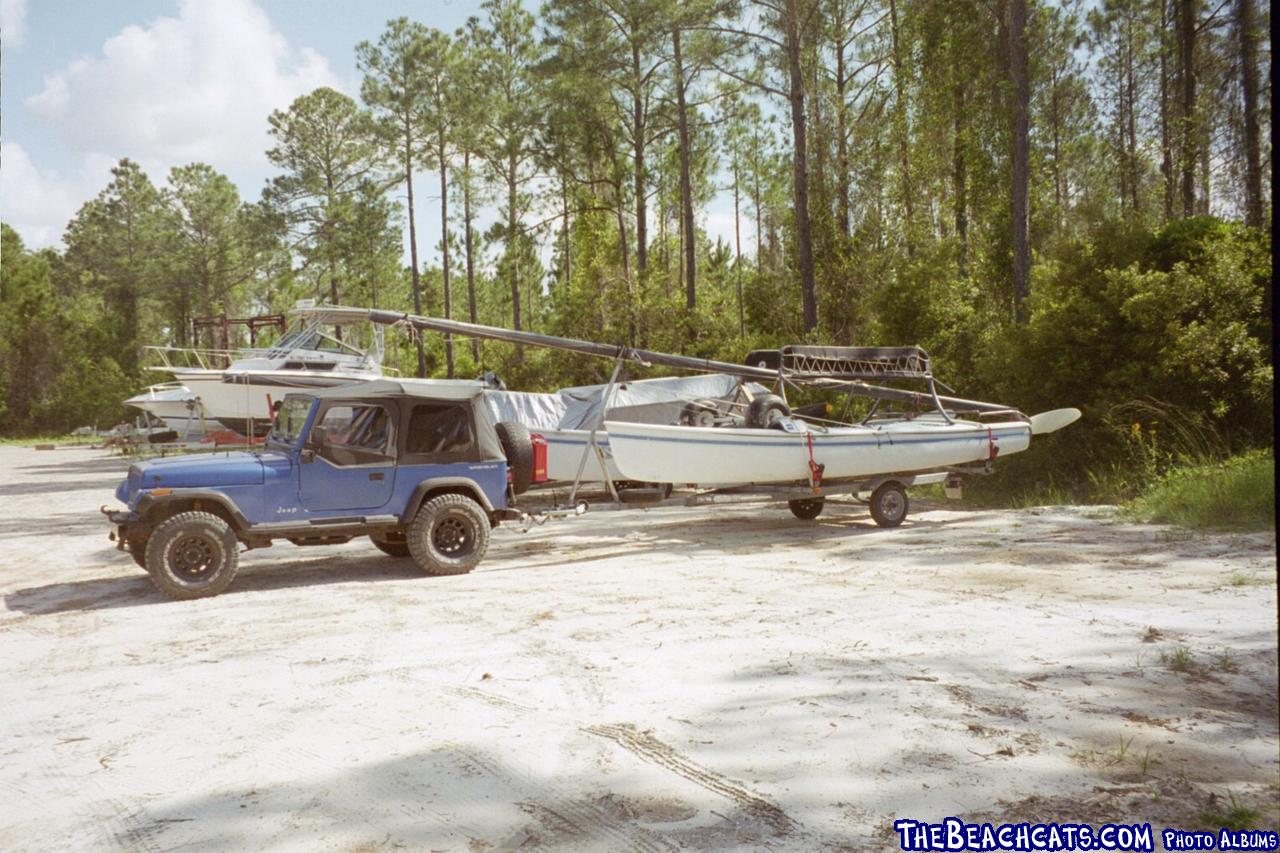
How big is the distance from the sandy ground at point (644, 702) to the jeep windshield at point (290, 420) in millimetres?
1386

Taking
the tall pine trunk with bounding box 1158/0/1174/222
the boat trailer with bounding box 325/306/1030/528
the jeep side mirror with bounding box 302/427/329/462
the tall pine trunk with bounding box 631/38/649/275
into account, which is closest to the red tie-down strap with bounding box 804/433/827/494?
the boat trailer with bounding box 325/306/1030/528

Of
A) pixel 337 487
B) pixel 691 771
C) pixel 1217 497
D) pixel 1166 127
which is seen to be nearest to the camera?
pixel 691 771

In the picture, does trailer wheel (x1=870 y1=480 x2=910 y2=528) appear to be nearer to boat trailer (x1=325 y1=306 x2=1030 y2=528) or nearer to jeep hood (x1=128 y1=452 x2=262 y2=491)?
boat trailer (x1=325 y1=306 x2=1030 y2=528)

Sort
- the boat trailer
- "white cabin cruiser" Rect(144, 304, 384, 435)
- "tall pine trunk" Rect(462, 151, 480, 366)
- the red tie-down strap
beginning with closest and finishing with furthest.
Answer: the boat trailer, the red tie-down strap, "white cabin cruiser" Rect(144, 304, 384, 435), "tall pine trunk" Rect(462, 151, 480, 366)

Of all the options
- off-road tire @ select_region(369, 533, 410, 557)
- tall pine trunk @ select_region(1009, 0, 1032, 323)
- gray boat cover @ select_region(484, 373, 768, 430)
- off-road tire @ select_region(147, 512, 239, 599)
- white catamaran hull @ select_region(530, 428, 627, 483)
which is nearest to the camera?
off-road tire @ select_region(147, 512, 239, 599)

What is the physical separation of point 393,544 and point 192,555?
2358 millimetres

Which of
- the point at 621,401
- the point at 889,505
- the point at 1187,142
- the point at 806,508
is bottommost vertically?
the point at 806,508

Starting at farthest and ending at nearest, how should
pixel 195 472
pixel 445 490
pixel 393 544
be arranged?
pixel 393 544 < pixel 445 490 < pixel 195 472

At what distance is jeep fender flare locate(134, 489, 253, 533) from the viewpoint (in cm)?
782

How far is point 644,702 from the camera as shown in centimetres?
507

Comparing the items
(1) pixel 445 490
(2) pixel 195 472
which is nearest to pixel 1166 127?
(1) pixel 445 490

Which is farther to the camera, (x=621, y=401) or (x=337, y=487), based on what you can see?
(x=621, y=401)

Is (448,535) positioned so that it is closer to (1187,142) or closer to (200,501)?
(200,501)

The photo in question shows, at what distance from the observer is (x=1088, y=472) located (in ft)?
44.9
